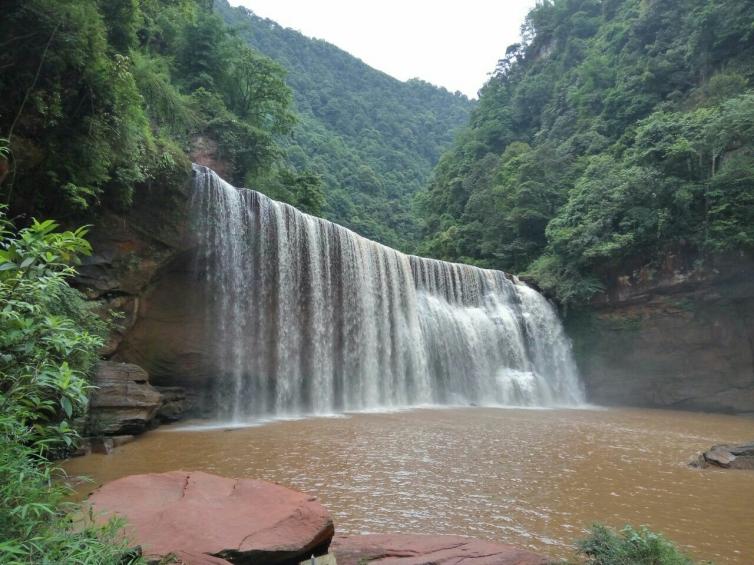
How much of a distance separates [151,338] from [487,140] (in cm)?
3861

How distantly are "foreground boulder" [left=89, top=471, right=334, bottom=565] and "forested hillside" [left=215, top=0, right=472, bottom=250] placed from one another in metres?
40.0

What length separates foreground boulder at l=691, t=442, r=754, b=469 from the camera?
7.40 metres

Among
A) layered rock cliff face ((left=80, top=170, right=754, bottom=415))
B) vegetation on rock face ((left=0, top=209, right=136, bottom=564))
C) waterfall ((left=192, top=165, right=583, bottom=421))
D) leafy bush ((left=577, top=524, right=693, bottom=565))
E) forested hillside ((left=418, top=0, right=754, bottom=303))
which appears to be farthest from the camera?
forested hillside ((left=418, top=0, right=754, bottom=303))

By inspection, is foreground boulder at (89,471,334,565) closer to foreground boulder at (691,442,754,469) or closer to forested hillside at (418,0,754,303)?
foreground boulder at (691,442,754,469)

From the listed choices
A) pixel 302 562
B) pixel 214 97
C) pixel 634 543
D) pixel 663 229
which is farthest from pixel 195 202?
pixel 663 229

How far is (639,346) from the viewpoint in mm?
21062

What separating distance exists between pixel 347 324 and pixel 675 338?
14022 millimetres

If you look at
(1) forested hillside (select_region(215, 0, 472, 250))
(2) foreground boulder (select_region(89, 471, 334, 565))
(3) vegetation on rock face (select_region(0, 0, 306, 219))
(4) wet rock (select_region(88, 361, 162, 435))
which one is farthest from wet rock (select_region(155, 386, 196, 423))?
(1) forested hillside (select_region(215, 0, 472, 250))

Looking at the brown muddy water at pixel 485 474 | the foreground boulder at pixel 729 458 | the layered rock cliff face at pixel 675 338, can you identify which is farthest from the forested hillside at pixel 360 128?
the foreground boulder at pixel 729 458

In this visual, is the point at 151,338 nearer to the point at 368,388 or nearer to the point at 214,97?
the point at 368,388

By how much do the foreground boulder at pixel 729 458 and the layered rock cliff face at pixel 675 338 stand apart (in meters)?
13.7

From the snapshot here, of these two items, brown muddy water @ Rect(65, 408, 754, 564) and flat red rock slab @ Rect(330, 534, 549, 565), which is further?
brown muddy water @ Rect(65, 408, 754, 564)

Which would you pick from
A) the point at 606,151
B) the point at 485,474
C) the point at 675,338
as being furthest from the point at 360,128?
the point at 485,474

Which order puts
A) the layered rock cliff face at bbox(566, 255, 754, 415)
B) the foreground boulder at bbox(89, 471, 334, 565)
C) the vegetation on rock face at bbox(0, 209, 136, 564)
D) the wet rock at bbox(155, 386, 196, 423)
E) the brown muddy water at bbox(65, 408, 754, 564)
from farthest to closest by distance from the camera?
the layered rock cliff face at bbox(566, 255, 754, 415) → the wet rock at bbox(155, 386, 196, 423) → the brown muddy water at bbox(65, 408, 754, 564) → the foreground boulder at bbox(89, 471, 334, 565) → the vegetation on rock face at bbox(0, 209, 136, 564)
